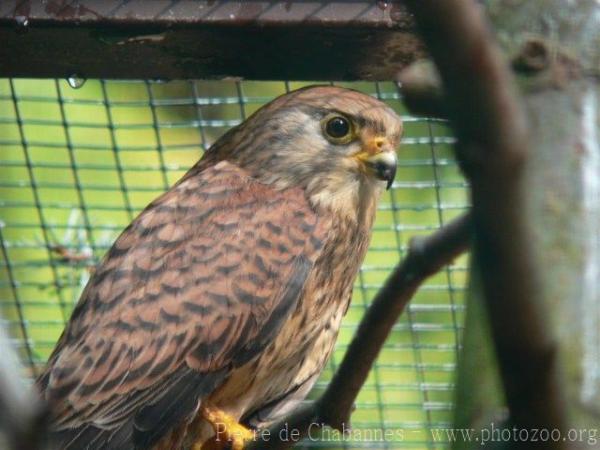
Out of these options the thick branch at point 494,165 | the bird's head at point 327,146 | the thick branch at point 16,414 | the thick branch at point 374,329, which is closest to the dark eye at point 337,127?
the bird's head at point 327,146

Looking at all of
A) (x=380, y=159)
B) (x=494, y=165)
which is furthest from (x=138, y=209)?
(x=494, y=165)

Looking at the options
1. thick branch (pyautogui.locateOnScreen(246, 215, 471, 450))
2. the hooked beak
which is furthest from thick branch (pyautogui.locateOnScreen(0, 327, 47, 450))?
the hooked beak

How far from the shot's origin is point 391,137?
117 inches

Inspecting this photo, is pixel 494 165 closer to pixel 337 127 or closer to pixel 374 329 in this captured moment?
pixel 374 329

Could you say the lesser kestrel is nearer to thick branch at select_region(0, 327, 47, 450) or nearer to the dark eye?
the dark eye

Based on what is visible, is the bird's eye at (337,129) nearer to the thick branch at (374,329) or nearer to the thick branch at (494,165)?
the thick branch at (374,329)

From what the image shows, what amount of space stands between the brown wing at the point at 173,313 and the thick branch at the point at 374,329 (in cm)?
30

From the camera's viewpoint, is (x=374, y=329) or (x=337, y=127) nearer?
(x=374, y=329)

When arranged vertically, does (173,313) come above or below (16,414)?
above

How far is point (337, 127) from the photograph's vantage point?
303cm

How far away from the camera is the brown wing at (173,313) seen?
2648 millimetres

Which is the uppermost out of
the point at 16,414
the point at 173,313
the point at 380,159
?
the point at 380,159

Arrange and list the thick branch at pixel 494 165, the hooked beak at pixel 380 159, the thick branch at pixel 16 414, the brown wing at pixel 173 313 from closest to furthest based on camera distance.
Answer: the thick branch at pixel 16 414, the thick branch at pixel 494 165, the brown wing at pixel 173 313, the hooked beak at pixel 380 159

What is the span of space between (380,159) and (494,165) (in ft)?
5.99
